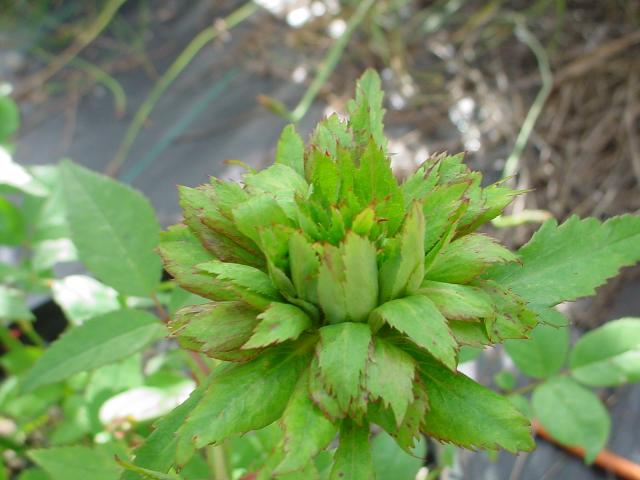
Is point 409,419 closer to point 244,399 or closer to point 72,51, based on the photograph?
point 244,399

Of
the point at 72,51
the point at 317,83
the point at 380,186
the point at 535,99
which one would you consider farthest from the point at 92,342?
the point at 72,51

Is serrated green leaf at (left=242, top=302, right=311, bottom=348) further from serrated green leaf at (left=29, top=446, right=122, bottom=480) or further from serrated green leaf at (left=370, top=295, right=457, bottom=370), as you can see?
serrated green leaf at (left=29, top=446, right=122, bottom=480)

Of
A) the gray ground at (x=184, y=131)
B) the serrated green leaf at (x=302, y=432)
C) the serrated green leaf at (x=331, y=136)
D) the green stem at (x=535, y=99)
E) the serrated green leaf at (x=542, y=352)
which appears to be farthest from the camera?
the gray ground at (x=184, y=131)

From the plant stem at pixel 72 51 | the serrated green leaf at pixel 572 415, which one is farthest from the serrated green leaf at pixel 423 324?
the plant stem at pixel 72 51

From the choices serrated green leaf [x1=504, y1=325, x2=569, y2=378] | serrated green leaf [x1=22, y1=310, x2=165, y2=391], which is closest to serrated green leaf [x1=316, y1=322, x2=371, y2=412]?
serrated green leaf [x1=22, y1=310, x2=165, y2=391]

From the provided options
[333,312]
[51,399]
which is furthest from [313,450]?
[51,399]

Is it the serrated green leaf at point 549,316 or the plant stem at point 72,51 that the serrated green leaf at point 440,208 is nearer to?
the serrated green leaf at point 549,316

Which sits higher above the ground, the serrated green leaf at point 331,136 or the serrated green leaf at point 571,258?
the serrated green leaf at point 331,136
